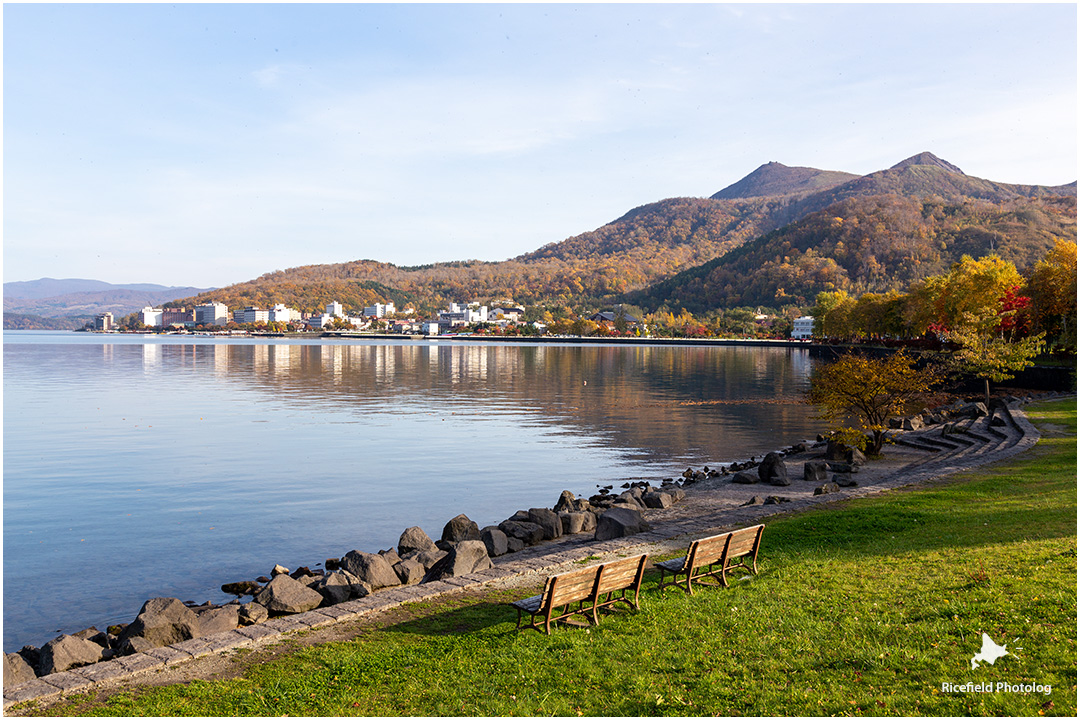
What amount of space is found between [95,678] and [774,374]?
258 ft

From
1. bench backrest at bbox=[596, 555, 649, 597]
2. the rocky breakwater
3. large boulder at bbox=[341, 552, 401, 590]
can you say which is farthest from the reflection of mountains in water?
bench backrest at bbox=[596, 555, 649, 597]

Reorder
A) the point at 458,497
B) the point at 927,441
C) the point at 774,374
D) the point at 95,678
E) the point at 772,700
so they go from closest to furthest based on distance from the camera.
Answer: the point at 772,700 < the point at 95,678 < the point at 458,497 < the point at 927,441 < the point at 774,374

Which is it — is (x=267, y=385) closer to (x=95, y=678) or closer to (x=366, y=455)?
(x=366, y=455)

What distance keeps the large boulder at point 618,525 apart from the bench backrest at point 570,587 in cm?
584

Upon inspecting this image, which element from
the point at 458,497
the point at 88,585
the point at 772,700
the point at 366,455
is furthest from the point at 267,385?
the point at 772,700

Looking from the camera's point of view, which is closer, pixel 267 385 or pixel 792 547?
pixel 792 547

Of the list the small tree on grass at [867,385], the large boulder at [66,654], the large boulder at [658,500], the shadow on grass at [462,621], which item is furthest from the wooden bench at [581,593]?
the small tree on grass at [867,385]

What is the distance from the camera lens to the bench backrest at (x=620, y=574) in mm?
9406

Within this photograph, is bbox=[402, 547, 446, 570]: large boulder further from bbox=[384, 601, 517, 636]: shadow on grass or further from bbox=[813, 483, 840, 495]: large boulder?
bbox=[813, 483, 840, 495]: large boulder

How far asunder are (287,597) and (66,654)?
3.04m

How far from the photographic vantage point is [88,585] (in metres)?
15.0

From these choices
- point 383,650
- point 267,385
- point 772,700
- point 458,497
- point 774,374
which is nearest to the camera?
point 772,700

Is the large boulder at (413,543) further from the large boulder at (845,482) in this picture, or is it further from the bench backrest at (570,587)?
the large boulder at (845,482)

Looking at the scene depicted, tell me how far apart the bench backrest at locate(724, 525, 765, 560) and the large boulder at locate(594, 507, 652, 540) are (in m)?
3.84
